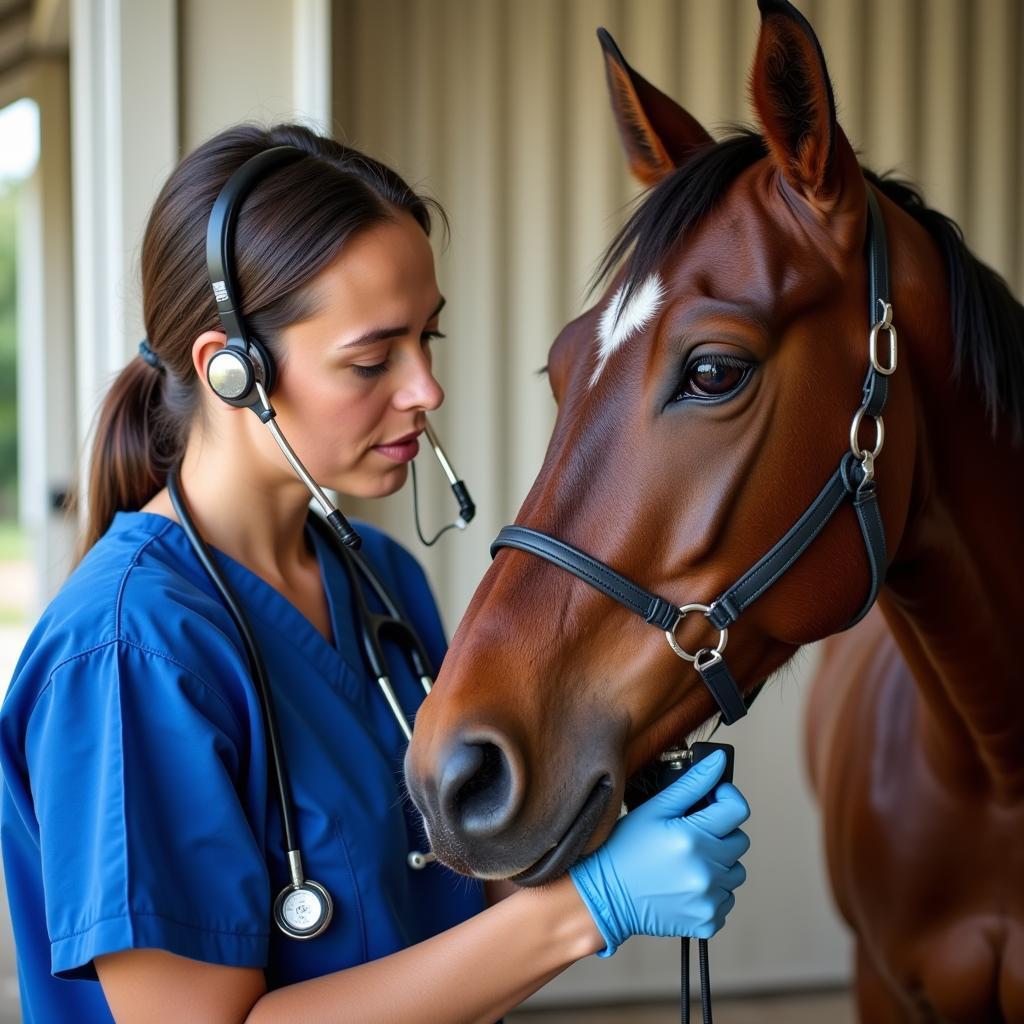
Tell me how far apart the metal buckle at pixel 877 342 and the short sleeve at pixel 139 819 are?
61 cm

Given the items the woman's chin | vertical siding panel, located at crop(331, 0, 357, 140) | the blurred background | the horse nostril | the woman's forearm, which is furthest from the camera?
vertical siding panel, located at crop(331, 0, 357, 140)

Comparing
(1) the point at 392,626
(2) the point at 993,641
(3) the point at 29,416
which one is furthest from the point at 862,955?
(3) the point at 29,416

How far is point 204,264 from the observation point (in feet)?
3.45

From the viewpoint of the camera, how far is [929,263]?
99 centimetres

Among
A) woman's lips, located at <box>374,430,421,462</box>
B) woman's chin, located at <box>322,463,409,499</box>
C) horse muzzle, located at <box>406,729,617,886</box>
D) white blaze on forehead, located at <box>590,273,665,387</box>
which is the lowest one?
horse muzzle, located at <box>406,729,617,886</box>

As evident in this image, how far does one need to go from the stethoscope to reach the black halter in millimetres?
254

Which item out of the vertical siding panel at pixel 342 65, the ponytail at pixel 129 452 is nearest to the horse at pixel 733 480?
the ponytail at pixel 129 452

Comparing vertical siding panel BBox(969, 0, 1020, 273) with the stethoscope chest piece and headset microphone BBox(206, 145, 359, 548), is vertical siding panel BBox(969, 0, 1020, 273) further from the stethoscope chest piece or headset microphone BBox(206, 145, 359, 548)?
the stethoscope chest piece

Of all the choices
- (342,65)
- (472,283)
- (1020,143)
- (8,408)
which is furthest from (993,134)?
(8,408)

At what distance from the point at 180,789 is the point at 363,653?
33 cm

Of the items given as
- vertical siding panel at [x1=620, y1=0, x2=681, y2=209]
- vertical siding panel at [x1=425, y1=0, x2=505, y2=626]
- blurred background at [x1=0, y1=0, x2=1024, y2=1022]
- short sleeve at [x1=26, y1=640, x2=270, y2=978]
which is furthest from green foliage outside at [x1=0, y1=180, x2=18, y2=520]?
short sleeve at [x1=26, y1=640, x2=270, y2=978]

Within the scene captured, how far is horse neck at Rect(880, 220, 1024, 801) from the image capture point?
3.29 feet

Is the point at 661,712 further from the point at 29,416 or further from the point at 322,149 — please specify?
the point at 29,416

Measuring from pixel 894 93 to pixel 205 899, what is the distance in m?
2.54
